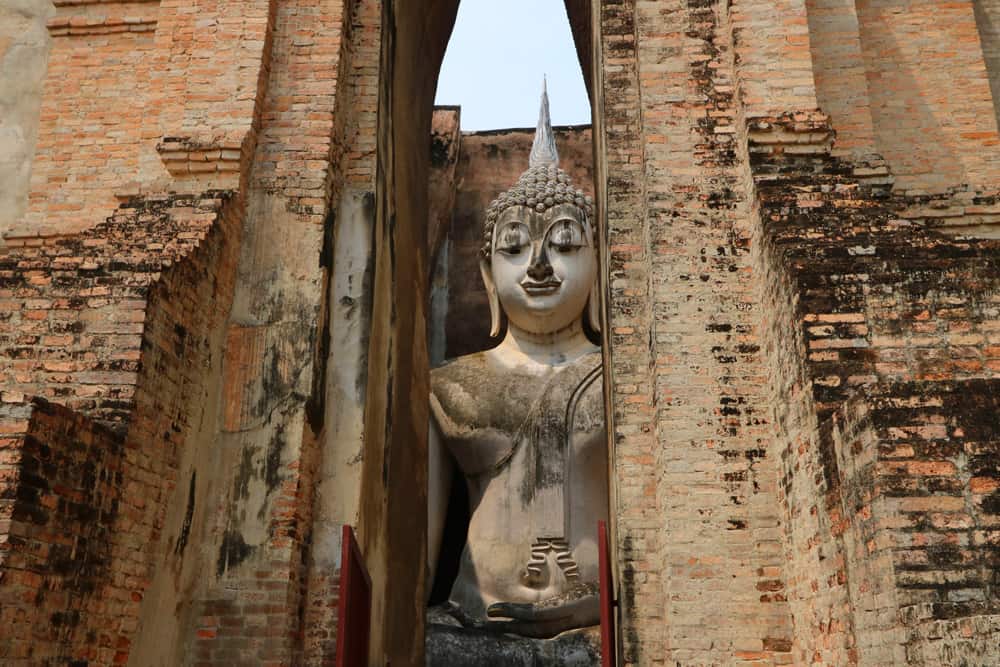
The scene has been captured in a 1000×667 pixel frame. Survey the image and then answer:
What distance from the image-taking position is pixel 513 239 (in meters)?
12.1

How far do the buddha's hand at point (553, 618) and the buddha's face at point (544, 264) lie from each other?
3.34m

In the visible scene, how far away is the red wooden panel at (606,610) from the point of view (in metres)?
6.40

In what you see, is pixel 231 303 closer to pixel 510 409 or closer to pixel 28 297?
pixel 28 297

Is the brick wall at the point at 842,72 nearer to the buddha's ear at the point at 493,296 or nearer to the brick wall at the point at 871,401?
the brick wall at the point at 871,401

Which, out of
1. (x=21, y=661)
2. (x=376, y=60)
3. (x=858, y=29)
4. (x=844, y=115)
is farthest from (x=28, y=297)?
(x=858, y=29)

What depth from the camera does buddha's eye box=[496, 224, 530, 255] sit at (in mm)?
12148

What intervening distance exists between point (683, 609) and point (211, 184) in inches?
153

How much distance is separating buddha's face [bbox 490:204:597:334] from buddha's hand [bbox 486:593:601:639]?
3.34 m

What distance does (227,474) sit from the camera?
21.0 feet

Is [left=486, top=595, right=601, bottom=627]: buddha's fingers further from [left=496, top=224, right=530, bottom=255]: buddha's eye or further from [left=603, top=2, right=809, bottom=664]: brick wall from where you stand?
[left=603, top=2, right=809, bottom=664]: brick wall

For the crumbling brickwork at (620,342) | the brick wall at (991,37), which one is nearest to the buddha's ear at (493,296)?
the crumbling brickwork at (620,342)

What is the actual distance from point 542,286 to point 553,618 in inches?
145

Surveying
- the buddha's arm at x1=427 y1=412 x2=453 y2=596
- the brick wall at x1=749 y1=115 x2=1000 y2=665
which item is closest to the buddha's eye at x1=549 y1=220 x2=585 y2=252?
the buddha's arm at x1=427 y1=412 x2=453 y2=596

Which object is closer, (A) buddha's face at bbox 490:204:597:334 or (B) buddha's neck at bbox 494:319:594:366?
(A) buddha's face at bbox 490:204:597:334
